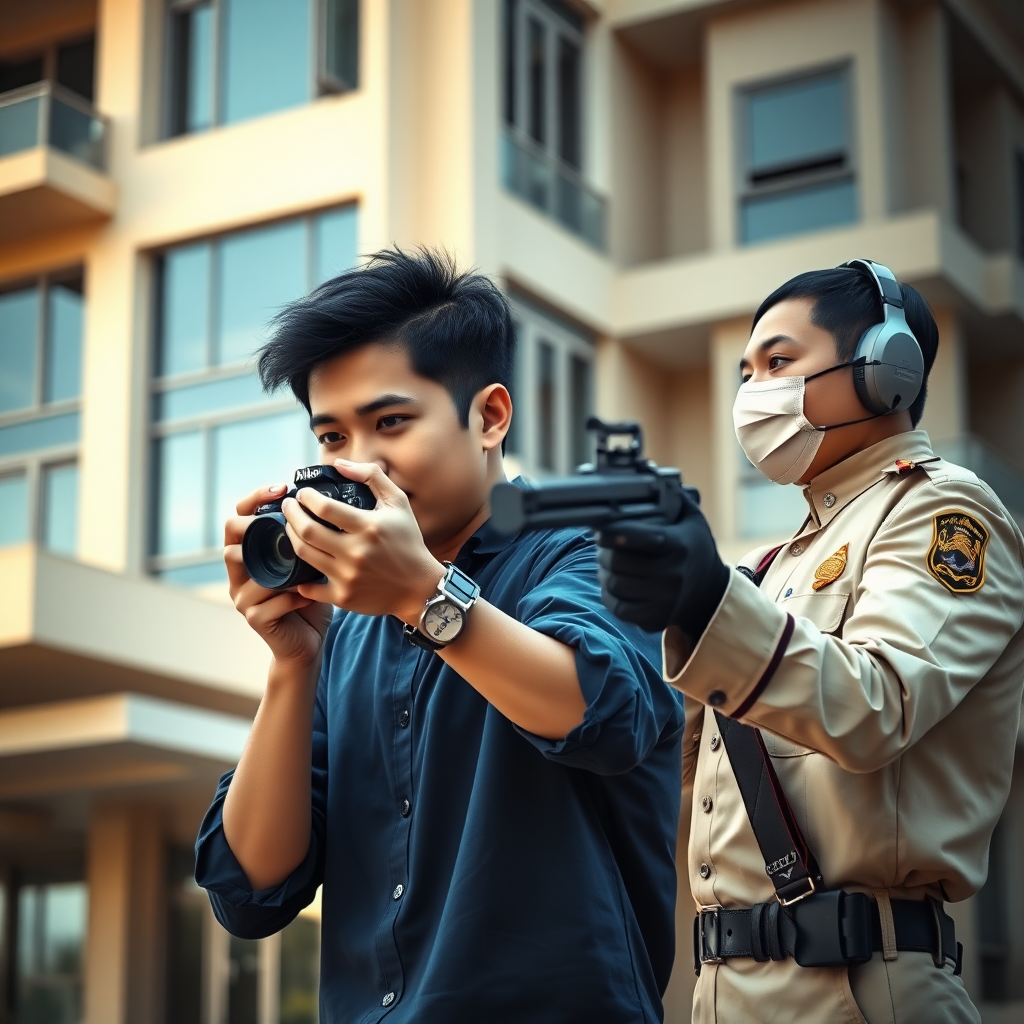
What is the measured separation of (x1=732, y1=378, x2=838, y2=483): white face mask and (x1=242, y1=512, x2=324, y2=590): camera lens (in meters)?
0.75

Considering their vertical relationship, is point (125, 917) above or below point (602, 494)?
below

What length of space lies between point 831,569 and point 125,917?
571 inches

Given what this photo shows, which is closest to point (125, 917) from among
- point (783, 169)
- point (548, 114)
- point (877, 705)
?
point (548, 114)

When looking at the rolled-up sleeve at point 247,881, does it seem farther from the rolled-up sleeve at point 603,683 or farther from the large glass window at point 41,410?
the large glass window at point 41,410

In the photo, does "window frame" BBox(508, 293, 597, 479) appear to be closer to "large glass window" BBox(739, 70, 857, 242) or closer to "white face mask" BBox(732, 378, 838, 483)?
"large glass window" BBox(739, 70, 857, 242)

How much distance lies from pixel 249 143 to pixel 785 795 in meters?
13.2

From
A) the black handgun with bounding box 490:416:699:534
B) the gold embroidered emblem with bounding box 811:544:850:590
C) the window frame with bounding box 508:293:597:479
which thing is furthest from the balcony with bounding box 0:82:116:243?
the black handgun with bounding box 490:416:699:534

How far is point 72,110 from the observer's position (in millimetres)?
15320

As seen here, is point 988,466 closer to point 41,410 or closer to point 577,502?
point 41,410

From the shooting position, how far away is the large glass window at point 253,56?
1427 centimetres

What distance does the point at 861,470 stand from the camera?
261cm

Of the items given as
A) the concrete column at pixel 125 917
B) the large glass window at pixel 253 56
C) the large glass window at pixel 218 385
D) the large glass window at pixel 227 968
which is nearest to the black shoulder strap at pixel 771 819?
the large glass window at pixel 218 385

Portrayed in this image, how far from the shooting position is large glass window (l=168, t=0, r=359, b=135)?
46.8ft

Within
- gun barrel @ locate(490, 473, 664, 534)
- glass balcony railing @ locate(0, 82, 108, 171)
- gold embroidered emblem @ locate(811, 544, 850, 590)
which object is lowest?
gun barrel @ locate(490, 473, 664, 534)
